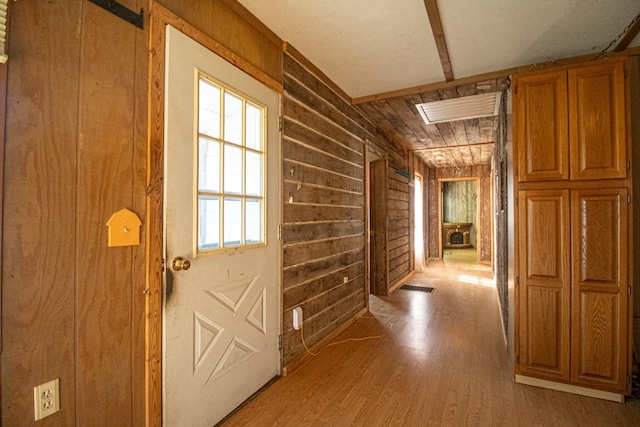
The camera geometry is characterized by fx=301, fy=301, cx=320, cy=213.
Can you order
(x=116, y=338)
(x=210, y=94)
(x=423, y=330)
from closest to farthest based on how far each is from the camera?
(x=116, y=338) → (x=210, y=94) → (x=423, y=330)

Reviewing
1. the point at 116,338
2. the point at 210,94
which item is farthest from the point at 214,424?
the point at 210,94

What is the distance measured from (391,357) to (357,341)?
16.8 inches

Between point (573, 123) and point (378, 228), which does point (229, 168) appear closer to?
point (573, 123)

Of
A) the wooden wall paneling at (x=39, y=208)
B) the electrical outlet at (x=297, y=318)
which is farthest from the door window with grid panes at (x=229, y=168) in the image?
the electrical outlet at (x=297, y=318)

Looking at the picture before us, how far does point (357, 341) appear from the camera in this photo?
9.66ft

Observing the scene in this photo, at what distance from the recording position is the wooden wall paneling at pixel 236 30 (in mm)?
1587

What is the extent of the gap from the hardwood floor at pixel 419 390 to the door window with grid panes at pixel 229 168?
3.57ft

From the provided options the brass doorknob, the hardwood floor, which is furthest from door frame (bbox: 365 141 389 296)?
the brass doorknob

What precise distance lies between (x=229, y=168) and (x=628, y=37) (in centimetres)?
292

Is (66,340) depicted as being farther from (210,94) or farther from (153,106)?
(210,94)

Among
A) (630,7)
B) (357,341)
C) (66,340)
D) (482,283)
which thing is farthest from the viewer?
(482,283)

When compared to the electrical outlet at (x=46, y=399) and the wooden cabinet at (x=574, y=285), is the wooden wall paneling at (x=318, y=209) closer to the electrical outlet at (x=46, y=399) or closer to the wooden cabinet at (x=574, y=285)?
the electrical outlet at (x=46, y=399)

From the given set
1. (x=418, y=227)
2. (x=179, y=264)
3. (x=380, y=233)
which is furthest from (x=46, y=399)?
(x=418, y=227)

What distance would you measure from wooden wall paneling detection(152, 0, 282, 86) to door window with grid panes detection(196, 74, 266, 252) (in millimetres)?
284
